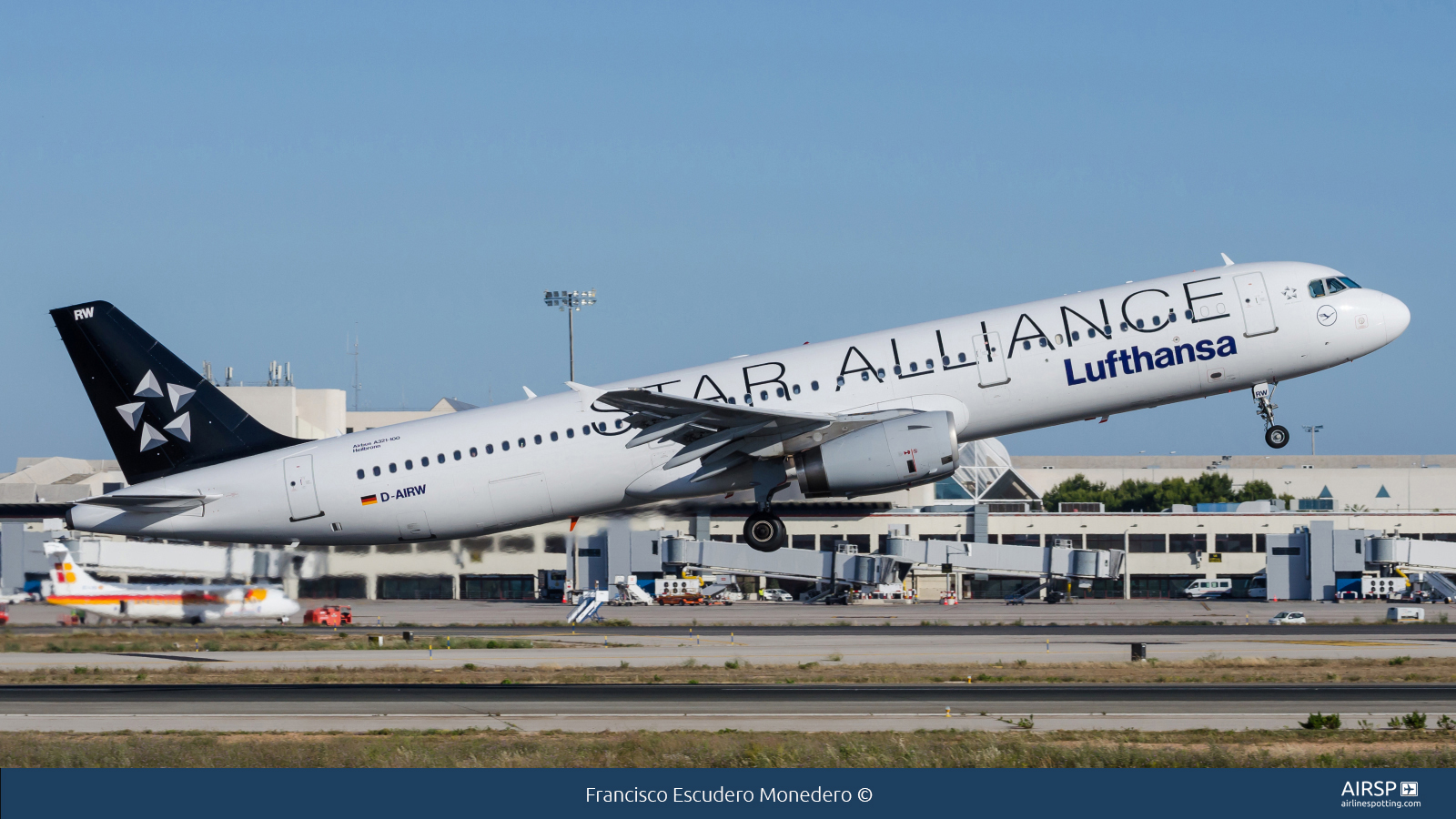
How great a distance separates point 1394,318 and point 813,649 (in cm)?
2257

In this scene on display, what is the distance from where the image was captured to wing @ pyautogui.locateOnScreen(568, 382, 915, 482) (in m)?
31.4

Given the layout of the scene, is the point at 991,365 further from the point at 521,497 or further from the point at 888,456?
the point at 521,497

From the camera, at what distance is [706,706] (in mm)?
32906

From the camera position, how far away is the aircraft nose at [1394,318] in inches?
1367

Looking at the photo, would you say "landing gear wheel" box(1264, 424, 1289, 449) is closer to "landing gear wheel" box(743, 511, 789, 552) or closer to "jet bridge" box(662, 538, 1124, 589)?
"landing gear wheel" box(743, 511, 789, 552)

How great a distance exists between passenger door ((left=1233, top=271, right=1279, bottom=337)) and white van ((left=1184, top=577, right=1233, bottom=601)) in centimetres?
6537

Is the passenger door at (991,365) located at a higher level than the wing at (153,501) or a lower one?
higher

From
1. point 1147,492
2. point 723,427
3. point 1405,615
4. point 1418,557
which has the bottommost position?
point 1405,615

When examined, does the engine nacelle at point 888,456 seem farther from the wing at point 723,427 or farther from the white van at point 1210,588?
the white van at point 1210,588

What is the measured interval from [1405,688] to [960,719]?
12.9m

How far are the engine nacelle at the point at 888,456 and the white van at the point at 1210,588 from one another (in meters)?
68.5

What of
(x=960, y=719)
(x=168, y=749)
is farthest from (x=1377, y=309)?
(x=168, y=749)

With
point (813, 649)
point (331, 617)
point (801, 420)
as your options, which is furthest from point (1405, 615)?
point (331, 617)

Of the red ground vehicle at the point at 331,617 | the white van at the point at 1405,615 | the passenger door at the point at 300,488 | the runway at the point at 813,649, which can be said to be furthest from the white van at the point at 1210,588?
the passenger door at the point at 300,488
